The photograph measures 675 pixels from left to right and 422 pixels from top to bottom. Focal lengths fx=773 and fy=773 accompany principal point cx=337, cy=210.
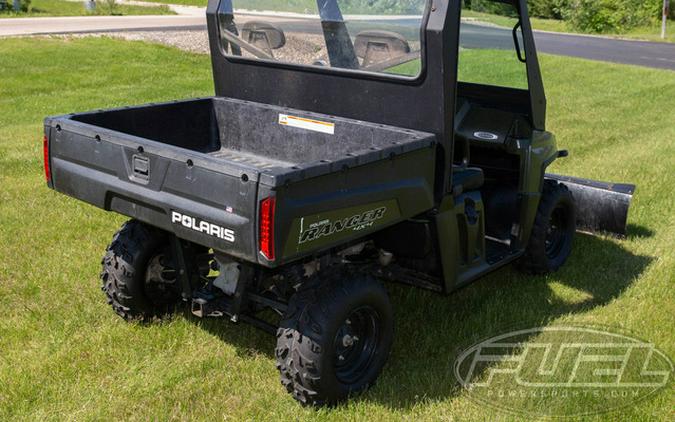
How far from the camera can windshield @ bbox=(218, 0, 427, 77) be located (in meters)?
3.99

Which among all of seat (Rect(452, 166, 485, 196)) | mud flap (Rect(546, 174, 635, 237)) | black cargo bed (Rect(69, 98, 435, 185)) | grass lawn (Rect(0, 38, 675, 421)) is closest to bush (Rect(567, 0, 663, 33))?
grass lawn (Rect(0, 38, 675, 421))

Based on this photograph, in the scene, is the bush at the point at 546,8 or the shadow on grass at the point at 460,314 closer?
the shadow on grass at the point at 460,314

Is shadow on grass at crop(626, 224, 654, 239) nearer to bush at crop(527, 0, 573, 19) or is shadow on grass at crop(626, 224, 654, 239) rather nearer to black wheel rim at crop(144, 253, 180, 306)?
black wheel rim at crop(144, 253, 180, 306)

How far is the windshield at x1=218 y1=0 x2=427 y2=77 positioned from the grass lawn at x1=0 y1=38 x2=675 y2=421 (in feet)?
5.09

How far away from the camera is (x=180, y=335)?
4312mm

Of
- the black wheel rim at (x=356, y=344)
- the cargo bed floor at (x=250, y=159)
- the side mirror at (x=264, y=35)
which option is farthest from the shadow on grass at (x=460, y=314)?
the side mirror at (x=264, y=35)

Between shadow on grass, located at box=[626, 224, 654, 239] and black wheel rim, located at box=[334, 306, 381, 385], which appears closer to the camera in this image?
black wheel rim, located at box=[334, 306, 381, 385]

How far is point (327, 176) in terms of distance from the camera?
3.21 meters

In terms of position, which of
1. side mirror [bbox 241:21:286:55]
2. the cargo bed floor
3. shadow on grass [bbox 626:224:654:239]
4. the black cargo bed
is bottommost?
shadow on grass [bbox 626:224:654:239]

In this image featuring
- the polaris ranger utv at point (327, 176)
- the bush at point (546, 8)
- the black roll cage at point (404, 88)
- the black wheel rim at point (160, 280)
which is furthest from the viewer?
the bush at point (546, 8)

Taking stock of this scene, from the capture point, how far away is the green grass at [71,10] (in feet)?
80.3

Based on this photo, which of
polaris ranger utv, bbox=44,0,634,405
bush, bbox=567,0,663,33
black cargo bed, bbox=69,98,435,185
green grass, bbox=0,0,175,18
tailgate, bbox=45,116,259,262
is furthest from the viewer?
bush, bbox=567,0,663,33

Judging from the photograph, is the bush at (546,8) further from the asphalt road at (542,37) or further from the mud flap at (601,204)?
the mud flap at (601,204)

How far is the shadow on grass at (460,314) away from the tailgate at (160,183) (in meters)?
1.07
